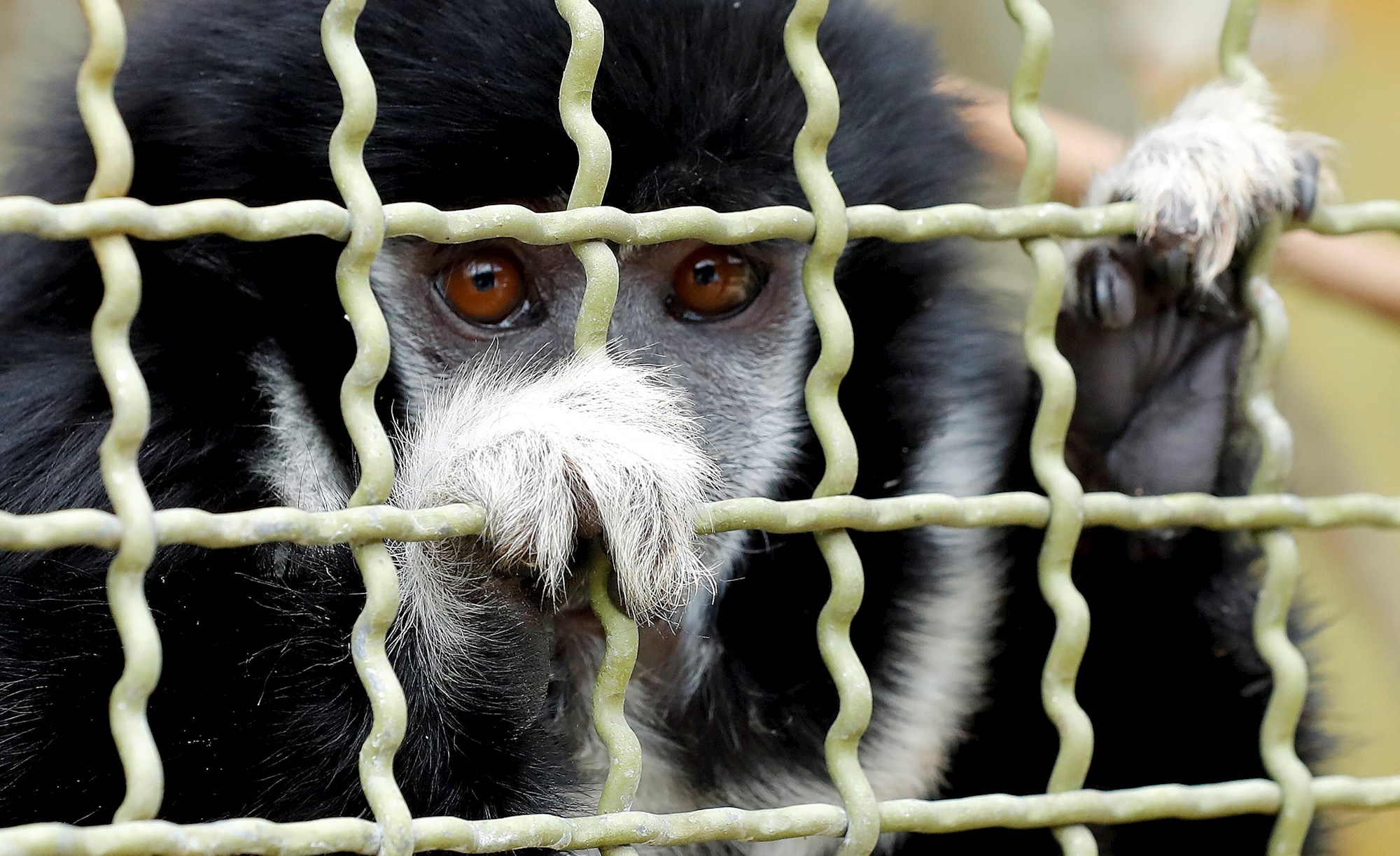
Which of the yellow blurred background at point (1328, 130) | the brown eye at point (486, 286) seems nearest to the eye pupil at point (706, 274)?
the brown eye at point (486, 286)

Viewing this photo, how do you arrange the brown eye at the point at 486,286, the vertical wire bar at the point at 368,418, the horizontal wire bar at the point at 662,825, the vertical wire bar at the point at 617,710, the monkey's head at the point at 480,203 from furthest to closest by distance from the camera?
the brown eye at the point at 486,286, the monkey's head at the point at 480,203, the vertical wire bar at the point at 617,710, the vertical wire bar at the point at 368,418, the horizontal wire bar at the point at 662,825

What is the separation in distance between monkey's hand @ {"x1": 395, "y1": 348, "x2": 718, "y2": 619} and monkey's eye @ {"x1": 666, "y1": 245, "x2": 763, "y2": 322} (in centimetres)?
45

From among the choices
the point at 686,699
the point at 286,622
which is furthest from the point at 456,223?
the point at 686,699

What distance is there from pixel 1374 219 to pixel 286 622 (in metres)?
1.60

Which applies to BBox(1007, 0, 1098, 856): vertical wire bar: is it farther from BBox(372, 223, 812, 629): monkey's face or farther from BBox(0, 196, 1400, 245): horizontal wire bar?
BBox(372, 223, 812, 629): monkey's face

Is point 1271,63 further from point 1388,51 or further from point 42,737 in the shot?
point 42,737

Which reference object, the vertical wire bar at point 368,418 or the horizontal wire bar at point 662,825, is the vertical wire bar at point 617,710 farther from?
the vertical wire bar at point 368,418

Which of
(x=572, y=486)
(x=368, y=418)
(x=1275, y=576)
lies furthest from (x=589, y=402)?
(x=1275, y=576)

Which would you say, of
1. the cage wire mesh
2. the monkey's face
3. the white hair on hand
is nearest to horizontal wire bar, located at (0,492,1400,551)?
the cage wire mesh

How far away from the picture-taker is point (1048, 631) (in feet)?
8.82

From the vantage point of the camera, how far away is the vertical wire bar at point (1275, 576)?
196cm

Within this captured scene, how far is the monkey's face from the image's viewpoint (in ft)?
5.88

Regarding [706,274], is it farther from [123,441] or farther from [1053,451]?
[123,441]

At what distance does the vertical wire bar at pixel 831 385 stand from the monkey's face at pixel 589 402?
0.19m
